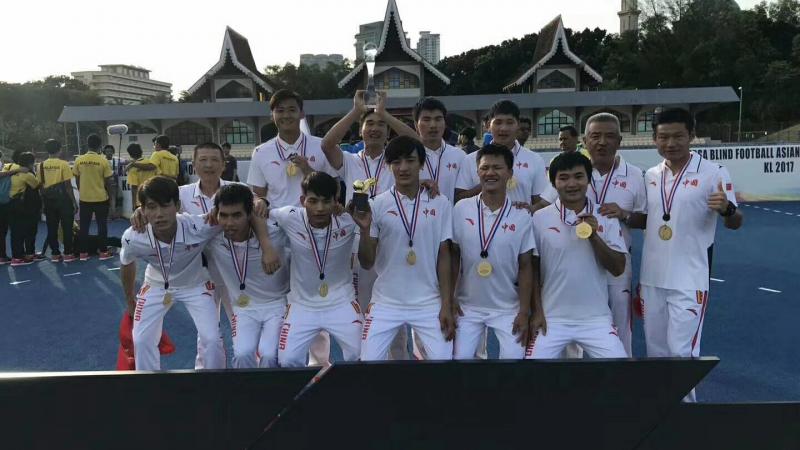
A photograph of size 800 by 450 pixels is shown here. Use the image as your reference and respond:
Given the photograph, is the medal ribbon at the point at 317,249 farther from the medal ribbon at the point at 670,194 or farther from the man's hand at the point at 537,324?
the medal ribbon at the point at 670,194

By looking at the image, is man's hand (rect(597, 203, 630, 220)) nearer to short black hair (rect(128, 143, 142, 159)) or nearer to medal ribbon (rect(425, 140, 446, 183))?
medal ribbon (rect(425, 140, 446, 183))

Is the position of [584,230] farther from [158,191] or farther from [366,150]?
[158,191]

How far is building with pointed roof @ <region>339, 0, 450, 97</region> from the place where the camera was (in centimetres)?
Answer: 2488

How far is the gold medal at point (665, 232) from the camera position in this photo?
11.5 feet

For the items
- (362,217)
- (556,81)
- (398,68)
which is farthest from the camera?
(556,81)

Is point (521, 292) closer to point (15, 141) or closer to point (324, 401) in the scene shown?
point (324, 401)

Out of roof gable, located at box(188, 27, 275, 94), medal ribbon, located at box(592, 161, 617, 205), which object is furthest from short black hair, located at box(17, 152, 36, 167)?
roof gable, located at box(188, 27, 275, 94)

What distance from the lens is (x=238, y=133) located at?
25.0 metres

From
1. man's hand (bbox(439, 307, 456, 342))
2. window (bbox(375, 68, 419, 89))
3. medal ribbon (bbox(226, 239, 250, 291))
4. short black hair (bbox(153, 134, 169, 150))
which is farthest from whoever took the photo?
window (bbox(375, 68, 419, 89))

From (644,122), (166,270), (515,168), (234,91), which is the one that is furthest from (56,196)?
(644,122)

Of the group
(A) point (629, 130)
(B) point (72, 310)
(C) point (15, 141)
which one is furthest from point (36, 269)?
(C) point (15, 141)

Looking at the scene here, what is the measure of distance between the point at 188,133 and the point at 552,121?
54.7 ft

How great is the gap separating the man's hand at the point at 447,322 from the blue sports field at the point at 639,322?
1.68 m

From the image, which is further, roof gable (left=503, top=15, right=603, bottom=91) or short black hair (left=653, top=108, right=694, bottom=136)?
roof gable (left=503, top=15, right=603, bottom=91)
